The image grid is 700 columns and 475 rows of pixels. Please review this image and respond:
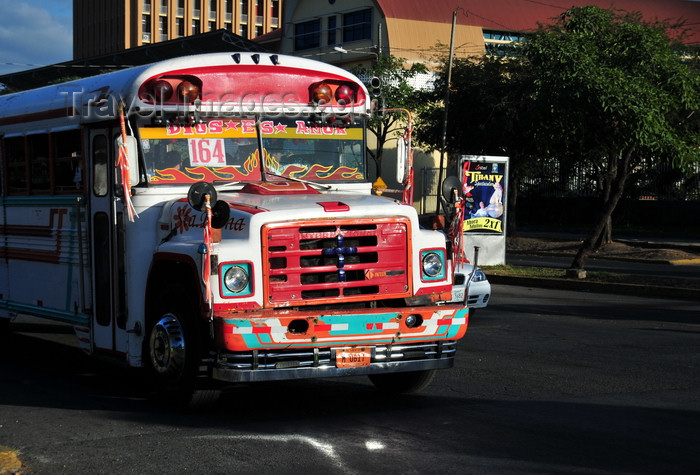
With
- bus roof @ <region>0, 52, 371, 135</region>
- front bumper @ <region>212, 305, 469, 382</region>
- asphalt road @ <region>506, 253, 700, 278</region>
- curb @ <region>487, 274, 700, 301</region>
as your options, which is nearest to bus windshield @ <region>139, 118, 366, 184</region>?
bus roof @ <region>0, 52, 371, 135</region>

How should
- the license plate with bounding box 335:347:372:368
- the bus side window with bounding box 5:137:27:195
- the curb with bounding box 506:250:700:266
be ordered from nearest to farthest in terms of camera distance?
the license plate with bounding box 335:347:372:368 < the bus side window with bounding box 5:137:27:195 < the curb with bounding box 506:250:700:266

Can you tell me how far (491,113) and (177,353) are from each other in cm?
2849

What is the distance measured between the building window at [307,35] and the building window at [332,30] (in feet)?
3.43

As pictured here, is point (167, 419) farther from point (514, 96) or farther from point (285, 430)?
point (514, 96)

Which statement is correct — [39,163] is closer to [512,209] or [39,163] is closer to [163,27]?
[512,209]

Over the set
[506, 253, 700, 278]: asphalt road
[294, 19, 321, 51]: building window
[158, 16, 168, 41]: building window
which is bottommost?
[506, 253, 700, 278]: asphalt road

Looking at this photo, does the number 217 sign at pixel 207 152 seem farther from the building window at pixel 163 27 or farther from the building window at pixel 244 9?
the building window at pixel 244 9

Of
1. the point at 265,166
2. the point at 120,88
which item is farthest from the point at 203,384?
the point at 120,88

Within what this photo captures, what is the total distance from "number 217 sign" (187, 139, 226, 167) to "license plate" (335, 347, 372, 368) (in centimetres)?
207

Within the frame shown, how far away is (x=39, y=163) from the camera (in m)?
10.2

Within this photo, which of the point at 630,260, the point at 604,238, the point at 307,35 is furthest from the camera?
the point at 307,35

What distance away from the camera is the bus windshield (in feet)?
27.9

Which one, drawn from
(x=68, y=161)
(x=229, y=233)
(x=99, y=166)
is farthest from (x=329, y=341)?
(x=68, y=161)

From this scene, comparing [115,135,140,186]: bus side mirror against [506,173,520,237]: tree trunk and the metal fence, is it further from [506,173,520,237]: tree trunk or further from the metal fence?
the metal fence
